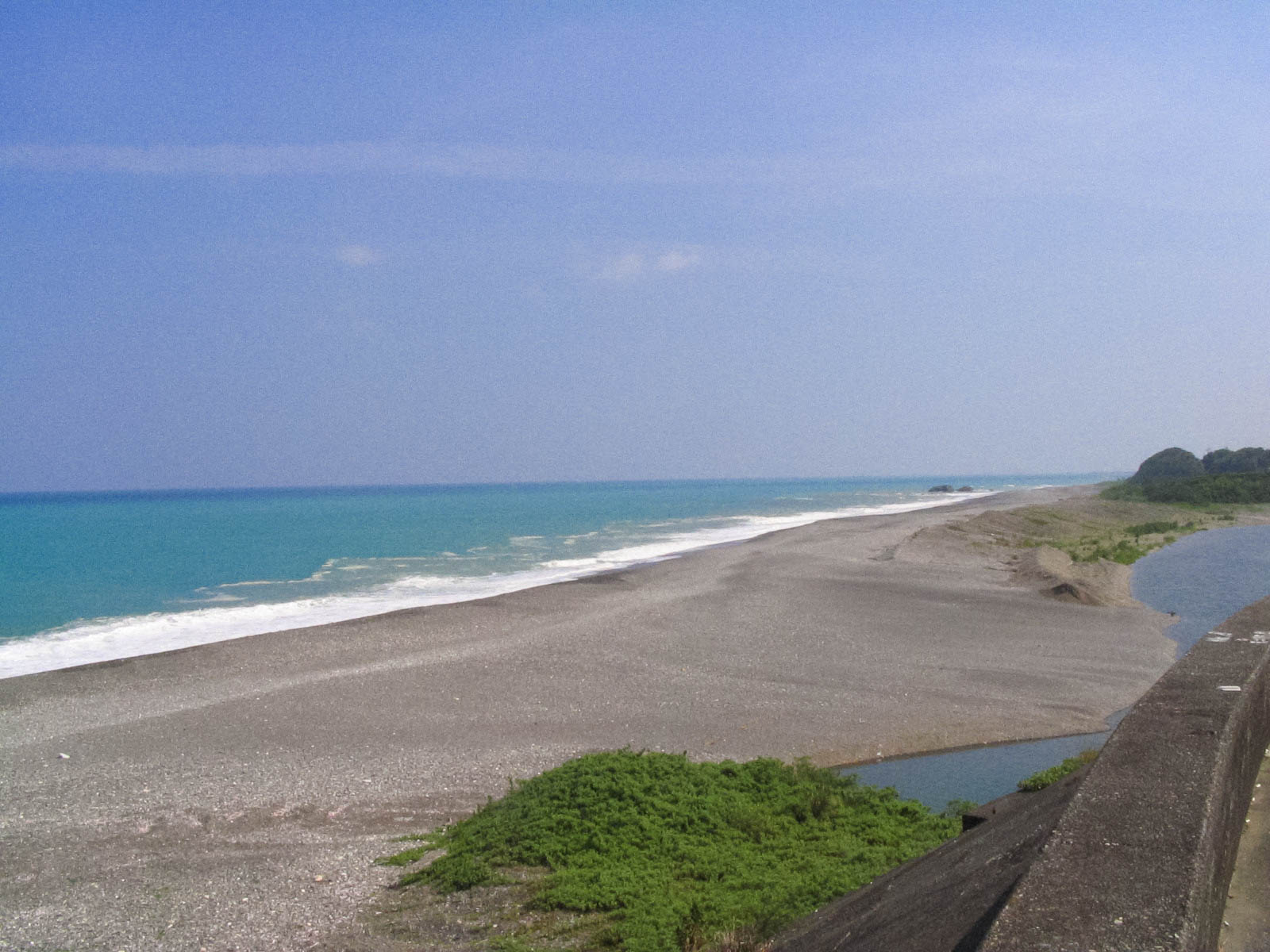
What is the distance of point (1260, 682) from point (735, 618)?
15.9 meters

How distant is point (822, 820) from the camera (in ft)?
28.6

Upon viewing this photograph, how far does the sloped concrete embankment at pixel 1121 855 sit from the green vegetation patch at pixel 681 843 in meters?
0.85

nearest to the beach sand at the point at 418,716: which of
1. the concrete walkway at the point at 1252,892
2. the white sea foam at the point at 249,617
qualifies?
the white sea foam at the point at 249,617

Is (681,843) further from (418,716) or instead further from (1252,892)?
(418,716)

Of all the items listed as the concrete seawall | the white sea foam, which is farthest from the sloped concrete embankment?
the white sea foam

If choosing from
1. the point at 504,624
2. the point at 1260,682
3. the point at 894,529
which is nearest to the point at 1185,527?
the point at 894,529

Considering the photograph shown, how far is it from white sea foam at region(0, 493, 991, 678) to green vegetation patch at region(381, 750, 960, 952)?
1409 cm

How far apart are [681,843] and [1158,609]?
2003cm

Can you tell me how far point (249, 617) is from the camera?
24.5 meters

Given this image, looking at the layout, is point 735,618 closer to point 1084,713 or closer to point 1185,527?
point 1084,713

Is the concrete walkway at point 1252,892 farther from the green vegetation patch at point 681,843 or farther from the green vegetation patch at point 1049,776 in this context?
the green vegetation patch at point 1049,776

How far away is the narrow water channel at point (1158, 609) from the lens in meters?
10.9

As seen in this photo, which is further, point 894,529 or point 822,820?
point 894,529

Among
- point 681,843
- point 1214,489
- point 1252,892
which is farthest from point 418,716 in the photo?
point 1214,489
